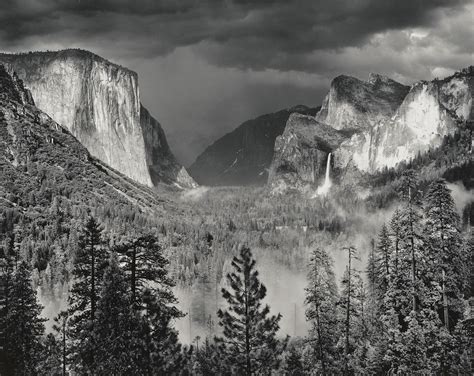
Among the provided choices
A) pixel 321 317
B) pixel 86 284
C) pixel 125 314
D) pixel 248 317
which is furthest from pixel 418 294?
pixel 86 284

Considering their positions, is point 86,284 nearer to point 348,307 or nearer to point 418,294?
point 418,294

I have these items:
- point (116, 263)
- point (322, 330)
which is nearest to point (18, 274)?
point (116, 263)

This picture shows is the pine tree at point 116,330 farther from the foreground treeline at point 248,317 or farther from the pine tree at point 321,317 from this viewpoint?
the pine tree at point 321,317

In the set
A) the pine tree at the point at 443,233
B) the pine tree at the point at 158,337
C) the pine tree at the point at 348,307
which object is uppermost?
the pine tree at the point at 443,233

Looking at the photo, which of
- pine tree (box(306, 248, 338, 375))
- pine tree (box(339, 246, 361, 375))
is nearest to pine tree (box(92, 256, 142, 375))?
pine tree (box(306, 248, 338, 375))

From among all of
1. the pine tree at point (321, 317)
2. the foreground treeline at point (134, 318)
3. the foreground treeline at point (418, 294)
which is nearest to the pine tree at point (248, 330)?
the foreground treeline at point (134, 318)

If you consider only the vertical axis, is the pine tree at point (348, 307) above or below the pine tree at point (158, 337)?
above
